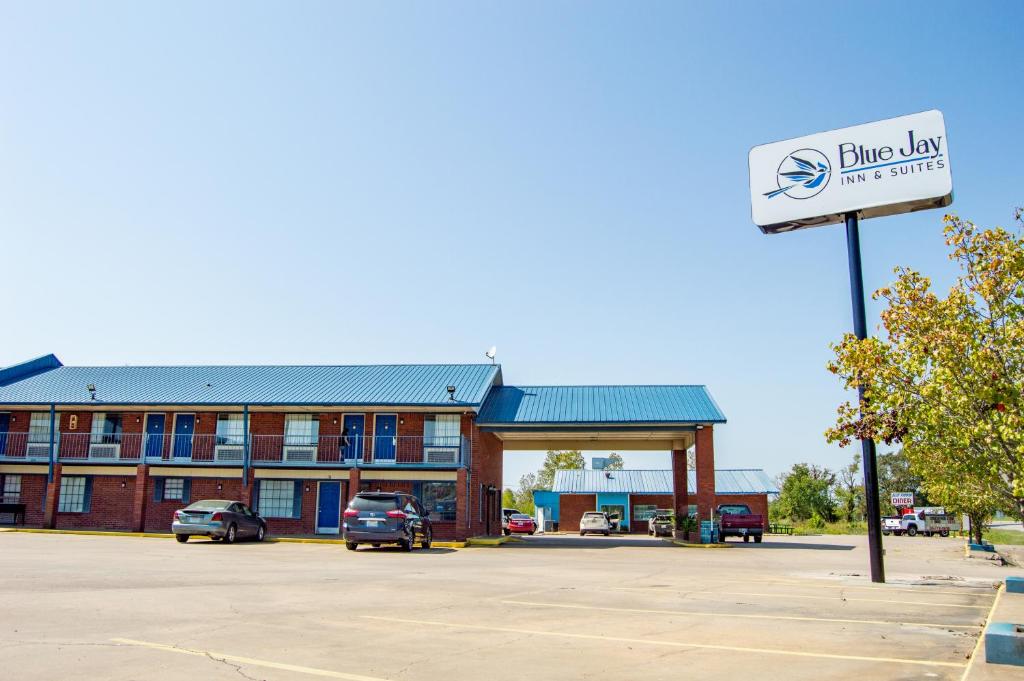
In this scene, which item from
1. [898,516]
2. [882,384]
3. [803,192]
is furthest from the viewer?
[898,516]

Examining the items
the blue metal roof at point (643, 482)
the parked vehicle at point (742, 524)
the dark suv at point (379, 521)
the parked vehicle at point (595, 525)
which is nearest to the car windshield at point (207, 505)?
the dark suv at point (379, 521)

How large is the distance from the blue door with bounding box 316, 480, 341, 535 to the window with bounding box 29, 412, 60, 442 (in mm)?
12192

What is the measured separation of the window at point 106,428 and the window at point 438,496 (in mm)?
13180

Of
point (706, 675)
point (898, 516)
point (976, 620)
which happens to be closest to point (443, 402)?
point (976, 620)

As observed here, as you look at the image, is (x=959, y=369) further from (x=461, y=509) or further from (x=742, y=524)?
(x=742, y=524)

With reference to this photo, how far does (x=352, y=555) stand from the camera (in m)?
21.4

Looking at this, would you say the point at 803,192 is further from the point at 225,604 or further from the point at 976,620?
the point at 225,604

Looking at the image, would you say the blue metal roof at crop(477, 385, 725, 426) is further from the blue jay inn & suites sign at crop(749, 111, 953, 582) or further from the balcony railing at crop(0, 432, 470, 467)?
the blue jay inn & suites sign at crop(749, 111, 953, 582)

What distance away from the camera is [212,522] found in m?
24.6

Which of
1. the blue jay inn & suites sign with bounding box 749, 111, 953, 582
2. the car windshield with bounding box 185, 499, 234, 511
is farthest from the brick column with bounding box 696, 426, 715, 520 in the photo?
the car windshield with bounding box 185, 499, 234, 511

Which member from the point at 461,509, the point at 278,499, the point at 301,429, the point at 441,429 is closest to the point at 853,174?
the point at 461,509

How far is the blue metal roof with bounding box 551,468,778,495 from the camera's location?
54.1m

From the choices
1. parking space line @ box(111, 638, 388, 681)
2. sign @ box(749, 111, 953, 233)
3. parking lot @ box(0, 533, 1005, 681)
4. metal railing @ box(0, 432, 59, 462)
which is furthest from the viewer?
metal railing @ box(0, 432, 59, 462)

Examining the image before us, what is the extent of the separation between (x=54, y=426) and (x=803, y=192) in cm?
3059
